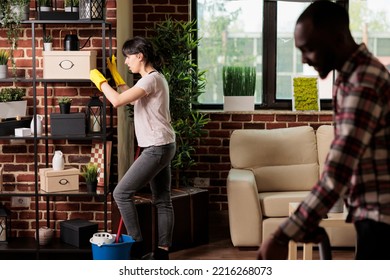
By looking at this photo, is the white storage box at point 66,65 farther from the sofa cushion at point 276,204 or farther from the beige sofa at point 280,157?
the sofa cushion at point 276,204

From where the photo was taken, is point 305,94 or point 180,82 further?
point 305,94

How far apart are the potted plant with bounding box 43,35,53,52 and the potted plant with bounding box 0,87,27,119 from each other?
1.10 feet

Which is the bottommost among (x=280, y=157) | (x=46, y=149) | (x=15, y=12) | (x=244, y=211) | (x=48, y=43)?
(x=244, y=211)

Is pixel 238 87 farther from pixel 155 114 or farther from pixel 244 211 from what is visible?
pixel 155 114

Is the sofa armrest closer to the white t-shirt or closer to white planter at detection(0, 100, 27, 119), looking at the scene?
the white t-shirt

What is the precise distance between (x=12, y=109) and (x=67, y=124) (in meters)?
0.38

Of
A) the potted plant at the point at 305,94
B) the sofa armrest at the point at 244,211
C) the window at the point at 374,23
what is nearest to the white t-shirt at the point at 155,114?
the sofa armrest at the point at 244,211

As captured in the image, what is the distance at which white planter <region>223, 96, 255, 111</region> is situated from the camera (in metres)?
6.09

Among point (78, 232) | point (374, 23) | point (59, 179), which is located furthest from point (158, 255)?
point (374, 23)

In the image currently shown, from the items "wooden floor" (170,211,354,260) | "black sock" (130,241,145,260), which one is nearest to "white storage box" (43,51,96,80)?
"black sock" (130,241,145,260)

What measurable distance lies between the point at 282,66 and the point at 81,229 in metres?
2.37

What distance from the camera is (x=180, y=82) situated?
541 centimetres

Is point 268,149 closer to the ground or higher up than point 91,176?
higher up

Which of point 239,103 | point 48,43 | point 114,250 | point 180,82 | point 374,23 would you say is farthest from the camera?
point 374,23
